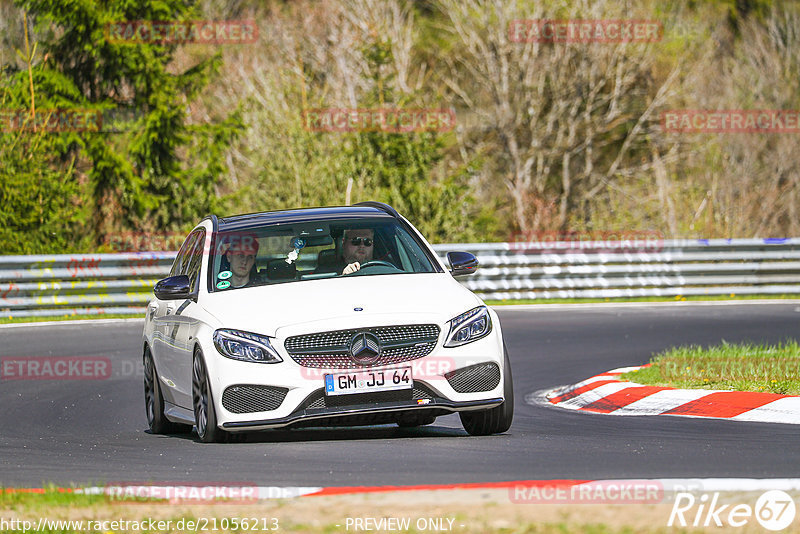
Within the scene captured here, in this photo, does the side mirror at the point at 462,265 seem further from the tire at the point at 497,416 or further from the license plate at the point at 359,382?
the license plate at the point at 359,382

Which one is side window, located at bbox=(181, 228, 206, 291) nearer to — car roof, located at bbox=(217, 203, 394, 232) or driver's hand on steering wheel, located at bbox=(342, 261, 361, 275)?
car roof, located at bbox=(217, 203, 394, 232)

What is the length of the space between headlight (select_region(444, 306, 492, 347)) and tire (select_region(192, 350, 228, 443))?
1503 millimetres

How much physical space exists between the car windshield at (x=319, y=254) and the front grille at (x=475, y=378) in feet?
3.73

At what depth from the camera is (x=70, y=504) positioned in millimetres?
6113

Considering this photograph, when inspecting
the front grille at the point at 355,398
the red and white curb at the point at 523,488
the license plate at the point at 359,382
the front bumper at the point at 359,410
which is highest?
the red and white curb at the point at 523,488

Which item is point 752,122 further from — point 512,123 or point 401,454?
point 401,454

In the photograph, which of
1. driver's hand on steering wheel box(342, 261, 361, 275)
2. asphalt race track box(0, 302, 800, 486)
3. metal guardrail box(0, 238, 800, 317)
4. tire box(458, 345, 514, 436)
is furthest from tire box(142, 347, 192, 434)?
metal guardrail box(0, 238, 800, 317)

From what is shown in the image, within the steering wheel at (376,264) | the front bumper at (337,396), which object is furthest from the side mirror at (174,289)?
the steering wheel at (376,264)

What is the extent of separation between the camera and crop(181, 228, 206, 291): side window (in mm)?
9812

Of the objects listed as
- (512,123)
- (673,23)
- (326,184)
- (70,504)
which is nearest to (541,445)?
(70,504)

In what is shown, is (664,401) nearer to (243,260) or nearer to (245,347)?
(243,260)

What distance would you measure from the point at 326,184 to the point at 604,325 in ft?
32.9

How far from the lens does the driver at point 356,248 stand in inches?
378

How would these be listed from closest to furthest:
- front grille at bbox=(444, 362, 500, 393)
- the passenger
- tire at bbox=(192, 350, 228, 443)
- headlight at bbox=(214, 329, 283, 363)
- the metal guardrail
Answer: headlight at bbox=(214, 329, 283, 363)
front grille at bbox=(444, 362, 500, 393)
tire at bbox=(192, 350, 228, 443)
the passenger
the metal guardrail
